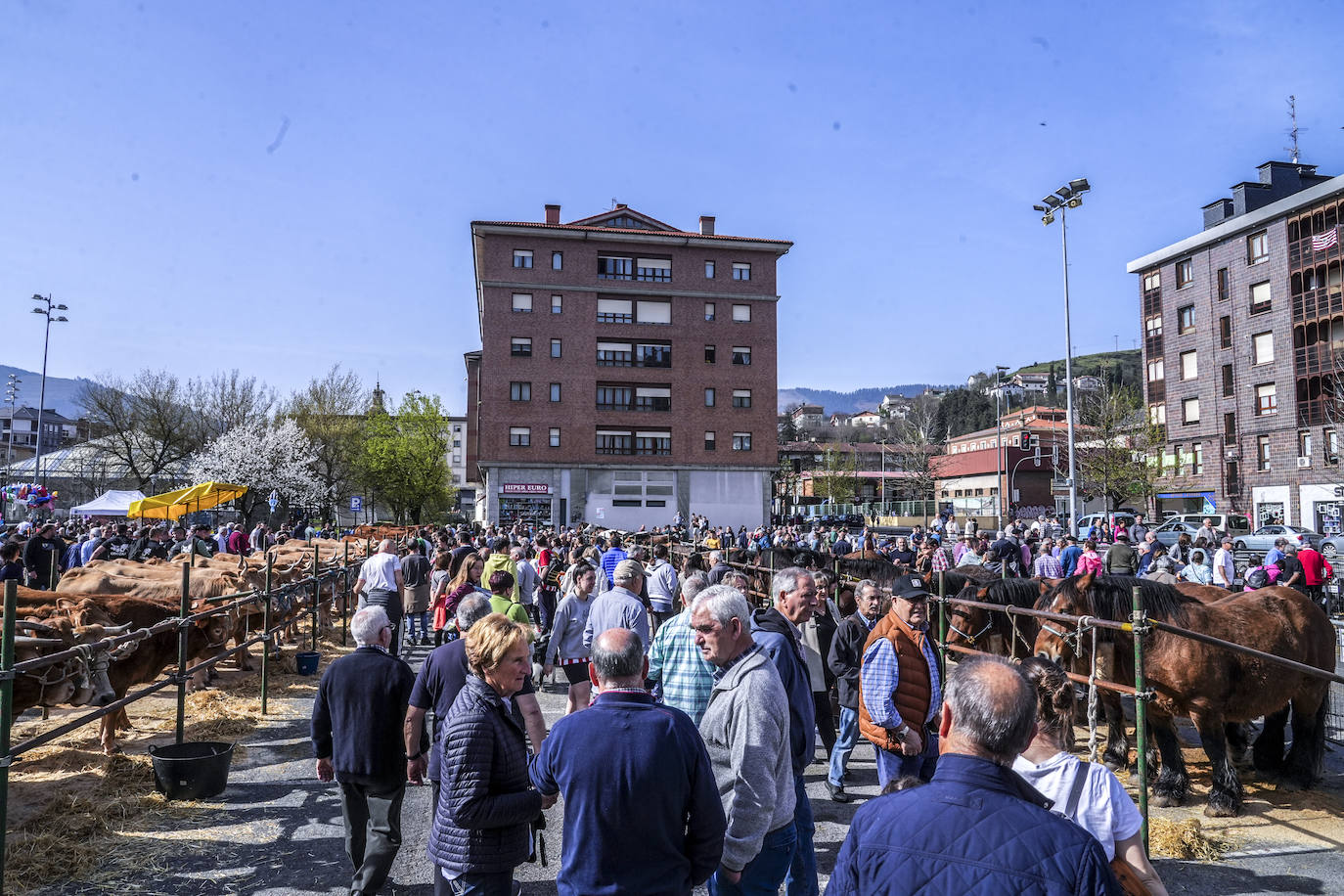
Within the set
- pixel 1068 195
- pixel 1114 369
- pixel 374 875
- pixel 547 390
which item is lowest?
pixel 374 875

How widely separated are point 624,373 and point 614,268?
635cm

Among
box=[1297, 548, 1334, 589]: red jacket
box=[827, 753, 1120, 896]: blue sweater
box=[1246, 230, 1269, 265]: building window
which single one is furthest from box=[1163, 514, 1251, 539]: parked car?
box=[827, 753, 1120, 896]: blue sweater

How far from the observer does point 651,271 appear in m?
49.8

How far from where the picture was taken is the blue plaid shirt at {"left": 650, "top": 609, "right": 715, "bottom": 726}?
4711 mm

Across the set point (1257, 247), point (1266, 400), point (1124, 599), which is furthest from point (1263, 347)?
point (1124, 599)

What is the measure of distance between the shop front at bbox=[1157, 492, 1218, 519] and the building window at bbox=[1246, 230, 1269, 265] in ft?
41.3

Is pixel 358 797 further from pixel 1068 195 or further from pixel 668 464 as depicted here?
pixel 668 464

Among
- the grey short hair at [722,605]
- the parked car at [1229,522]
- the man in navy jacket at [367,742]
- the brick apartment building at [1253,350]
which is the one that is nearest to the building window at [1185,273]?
the brick apartment building at [1253,350]

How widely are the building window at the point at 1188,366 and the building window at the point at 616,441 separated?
32.2 metres

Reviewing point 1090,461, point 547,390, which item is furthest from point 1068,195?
point 547,390

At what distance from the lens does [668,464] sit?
48625mm

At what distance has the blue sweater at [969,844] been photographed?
1.97 meters

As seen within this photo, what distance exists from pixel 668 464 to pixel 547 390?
27.2 ft

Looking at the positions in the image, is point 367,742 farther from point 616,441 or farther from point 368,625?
point 616,441
